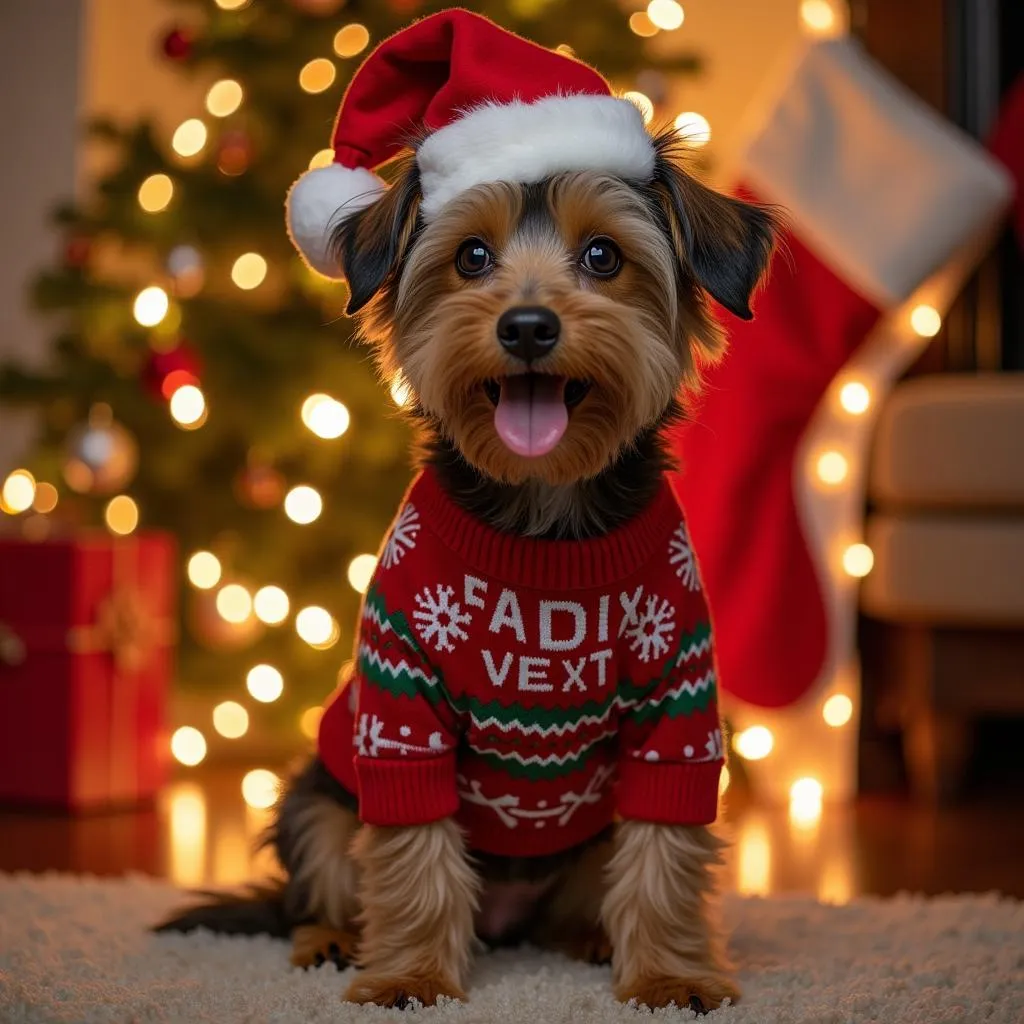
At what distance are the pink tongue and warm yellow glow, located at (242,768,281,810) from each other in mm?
1502

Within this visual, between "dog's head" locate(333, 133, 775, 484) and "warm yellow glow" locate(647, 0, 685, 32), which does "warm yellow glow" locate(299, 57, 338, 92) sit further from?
"dog's head" locate(333, 133, 775, 484)

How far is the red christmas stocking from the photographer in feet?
9.67

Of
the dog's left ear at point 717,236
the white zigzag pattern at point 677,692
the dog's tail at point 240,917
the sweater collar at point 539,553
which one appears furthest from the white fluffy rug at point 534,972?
the dog's left ear at point 717,236

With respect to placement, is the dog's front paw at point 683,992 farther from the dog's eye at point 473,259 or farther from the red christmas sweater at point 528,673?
the dog's eye at point 473,259

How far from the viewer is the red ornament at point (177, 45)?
3.20 metres

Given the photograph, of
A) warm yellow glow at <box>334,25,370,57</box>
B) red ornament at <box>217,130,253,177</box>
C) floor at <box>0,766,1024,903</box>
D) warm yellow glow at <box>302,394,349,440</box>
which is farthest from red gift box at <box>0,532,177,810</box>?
warm yellow glow at <box>334,25,370,57</box>

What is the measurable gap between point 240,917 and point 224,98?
2.06 m

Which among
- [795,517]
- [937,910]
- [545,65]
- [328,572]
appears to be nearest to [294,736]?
[328,572]

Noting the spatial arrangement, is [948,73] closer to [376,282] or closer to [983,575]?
[983,575]

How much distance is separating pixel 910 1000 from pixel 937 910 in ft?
1.49

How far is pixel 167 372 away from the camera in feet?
10.0

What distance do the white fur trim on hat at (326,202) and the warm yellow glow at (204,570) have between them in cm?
158

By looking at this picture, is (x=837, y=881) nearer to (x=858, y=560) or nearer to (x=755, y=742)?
(x=755, y=742)

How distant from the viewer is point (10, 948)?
5.73 feet
